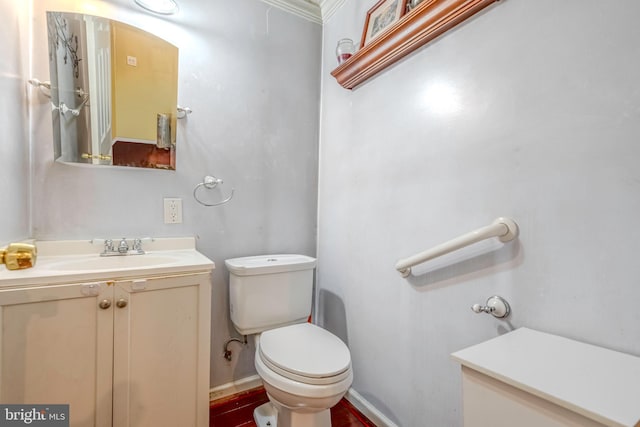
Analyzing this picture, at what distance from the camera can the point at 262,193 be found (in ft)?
5.69

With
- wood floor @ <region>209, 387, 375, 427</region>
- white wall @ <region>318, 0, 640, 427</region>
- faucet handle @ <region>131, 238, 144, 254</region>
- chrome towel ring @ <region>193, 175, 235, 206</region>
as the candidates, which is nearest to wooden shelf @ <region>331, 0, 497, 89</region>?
white wall @ <region>318, 0, 640, 427</region>

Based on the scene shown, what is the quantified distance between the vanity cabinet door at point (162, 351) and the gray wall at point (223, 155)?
0.45 metres

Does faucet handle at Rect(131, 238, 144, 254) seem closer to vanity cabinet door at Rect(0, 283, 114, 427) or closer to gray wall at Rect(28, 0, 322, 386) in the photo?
gray wall at Rect(28, 0, 322, 386)

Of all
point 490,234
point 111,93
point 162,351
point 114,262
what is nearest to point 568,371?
point 490,234

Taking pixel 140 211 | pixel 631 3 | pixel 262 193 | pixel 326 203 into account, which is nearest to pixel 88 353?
pixel 140 211

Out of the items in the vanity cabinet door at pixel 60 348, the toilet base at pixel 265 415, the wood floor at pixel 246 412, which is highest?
the vanity cabinet door at pixel 60 348

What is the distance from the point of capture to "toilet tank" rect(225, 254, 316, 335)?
1.43 meters

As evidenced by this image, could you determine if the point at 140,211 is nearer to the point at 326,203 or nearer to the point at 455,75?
the point at 326,203

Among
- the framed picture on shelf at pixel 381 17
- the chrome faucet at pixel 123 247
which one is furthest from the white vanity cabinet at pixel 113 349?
the framed picture on shelf at pixel 381 17

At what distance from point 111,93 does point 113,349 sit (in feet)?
3.61

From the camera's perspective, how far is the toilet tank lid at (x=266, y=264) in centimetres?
143

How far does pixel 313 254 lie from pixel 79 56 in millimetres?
1543

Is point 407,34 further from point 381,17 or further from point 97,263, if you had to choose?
point 97,263

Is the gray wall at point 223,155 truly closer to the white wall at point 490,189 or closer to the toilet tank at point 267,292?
the toilet tank at point 267,292
